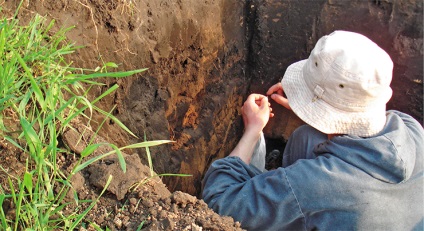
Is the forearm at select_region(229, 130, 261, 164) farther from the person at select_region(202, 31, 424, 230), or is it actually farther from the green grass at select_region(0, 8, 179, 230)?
the green grass at select_region(0, 8, 179, 230)

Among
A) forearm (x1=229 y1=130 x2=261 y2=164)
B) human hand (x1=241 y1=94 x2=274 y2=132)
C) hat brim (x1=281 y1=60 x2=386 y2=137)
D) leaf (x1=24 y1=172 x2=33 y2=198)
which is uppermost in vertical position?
leaf (x1=24 y1=172 x2=33 y2=198)

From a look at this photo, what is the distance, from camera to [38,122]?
5.94 ft

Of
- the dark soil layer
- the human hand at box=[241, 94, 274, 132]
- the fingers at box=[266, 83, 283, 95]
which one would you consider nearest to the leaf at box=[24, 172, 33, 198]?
the dark soil layer

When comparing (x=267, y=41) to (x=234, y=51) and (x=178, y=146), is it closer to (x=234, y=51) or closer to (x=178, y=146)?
(x=234, y=51)

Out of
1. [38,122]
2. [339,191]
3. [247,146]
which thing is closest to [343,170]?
[339,191]

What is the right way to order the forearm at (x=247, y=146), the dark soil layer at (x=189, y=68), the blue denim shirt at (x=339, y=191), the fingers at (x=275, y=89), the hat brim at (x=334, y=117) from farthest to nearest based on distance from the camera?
1. the fingers at (x=275, y=89)
2. the forearm at (x=247, y=146)
3. the hat brim at (x=334, y=117)
4. the blue denim shirt at (x=339, y=191)
5. the dark soil layer at (x=189, y=68)

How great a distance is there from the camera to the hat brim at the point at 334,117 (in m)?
2.07

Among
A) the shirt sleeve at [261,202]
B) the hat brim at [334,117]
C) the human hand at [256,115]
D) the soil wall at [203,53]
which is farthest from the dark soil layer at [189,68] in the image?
the hat brim at [334,117]

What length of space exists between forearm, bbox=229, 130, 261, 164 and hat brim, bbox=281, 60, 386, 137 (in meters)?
0.31

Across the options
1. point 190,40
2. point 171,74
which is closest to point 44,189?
point 171,74

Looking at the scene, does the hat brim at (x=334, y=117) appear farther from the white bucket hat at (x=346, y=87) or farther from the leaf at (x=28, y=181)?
the leaf at (x=28, y=181)

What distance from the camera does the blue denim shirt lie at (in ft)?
6.45

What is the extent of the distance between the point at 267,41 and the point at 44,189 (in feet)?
7.49

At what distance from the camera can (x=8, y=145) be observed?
1759 mm
